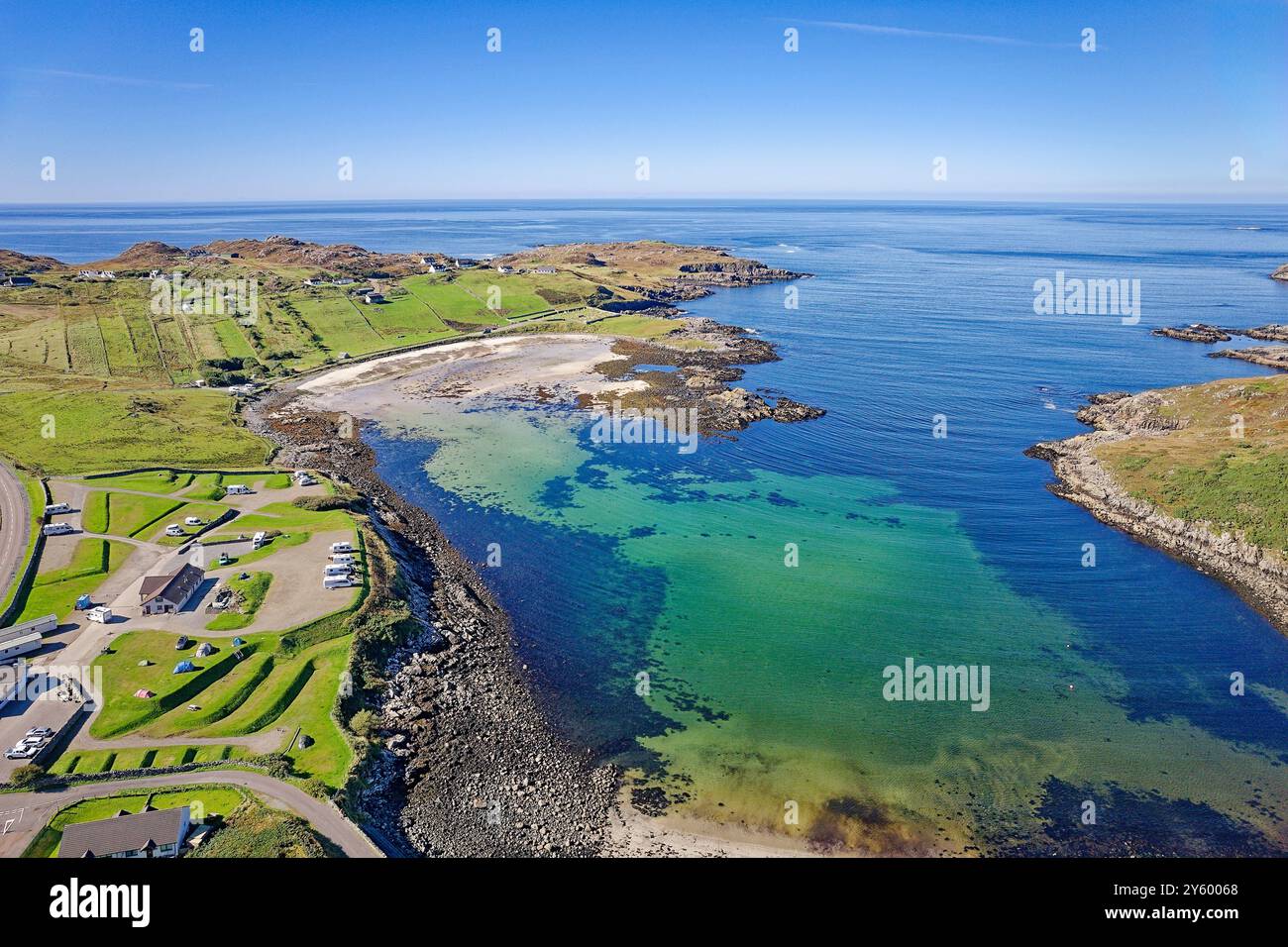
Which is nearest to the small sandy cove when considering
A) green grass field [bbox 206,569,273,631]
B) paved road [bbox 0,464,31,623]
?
paved road [bbox 0,464,31,623]

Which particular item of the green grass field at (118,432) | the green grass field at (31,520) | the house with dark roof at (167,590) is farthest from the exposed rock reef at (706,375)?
the green grass field at (31,520)

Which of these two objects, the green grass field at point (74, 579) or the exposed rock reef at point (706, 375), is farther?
the exposed rock reef at point (706, 375)

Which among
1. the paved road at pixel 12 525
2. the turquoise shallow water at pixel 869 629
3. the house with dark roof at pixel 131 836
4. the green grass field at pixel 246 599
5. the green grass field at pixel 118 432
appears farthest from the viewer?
the green grass field at pixel 118 432

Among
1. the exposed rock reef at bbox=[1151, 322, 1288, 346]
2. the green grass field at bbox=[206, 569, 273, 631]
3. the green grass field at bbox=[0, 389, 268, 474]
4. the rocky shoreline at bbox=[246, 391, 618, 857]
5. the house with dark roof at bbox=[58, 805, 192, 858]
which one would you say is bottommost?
the rocky shoreline at bbox=[246, 391, 618, 857]

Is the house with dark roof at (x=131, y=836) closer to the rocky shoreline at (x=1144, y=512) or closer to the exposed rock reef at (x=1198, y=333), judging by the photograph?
the rocky shoreline at (x=1144, y=512)

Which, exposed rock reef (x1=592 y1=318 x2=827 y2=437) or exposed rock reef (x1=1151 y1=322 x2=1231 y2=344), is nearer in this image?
exposed rock reef (x1=592 y1=318 x2=827 y2=437)

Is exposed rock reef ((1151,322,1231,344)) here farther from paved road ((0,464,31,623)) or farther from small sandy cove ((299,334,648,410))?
paved road ((0,464,31,623))

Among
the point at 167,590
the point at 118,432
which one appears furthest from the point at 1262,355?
the point at 118,432

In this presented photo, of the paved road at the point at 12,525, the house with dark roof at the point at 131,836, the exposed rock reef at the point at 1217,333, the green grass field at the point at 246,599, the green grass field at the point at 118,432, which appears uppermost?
the exposed rock reef at the point at 1217,333
